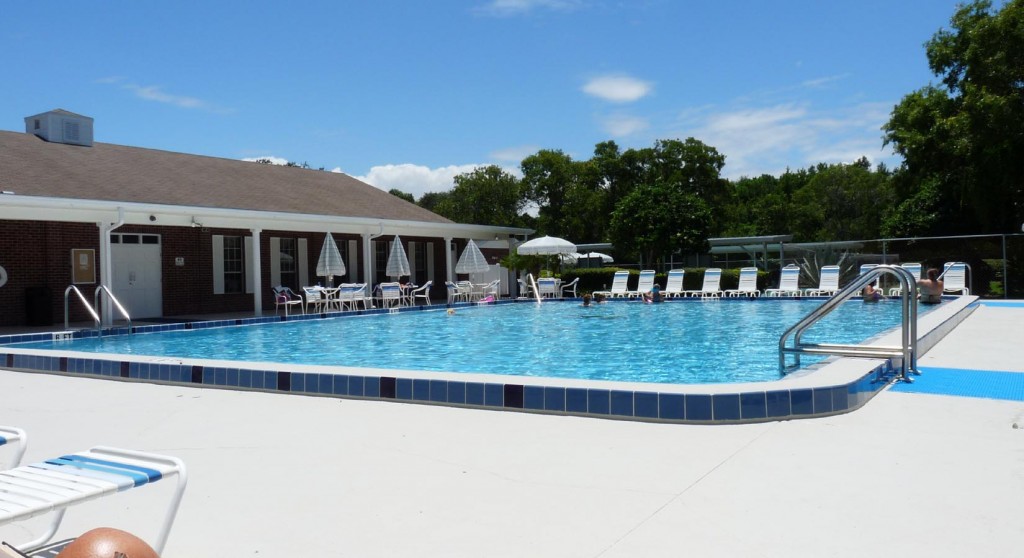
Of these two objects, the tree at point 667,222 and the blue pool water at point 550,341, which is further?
the tree at point 667,222

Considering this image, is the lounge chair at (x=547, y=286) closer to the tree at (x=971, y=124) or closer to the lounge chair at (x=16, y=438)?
the tree at (x=971, y=124)

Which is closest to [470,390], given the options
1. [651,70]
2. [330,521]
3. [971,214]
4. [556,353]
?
[330,521]

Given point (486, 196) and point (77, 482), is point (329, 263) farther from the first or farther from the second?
point (486, 196)

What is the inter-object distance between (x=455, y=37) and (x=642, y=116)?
20008 mm

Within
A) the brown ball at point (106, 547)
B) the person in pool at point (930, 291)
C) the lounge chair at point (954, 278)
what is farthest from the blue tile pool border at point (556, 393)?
the lounge chair at point (954, 278)

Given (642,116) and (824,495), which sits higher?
(642,116)

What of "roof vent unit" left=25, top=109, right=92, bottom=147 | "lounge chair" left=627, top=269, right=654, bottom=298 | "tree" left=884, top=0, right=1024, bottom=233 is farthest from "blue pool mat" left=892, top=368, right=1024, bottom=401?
"roof vent unit" left=25, top=109, right=92, bottom=147

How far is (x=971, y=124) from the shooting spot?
23453mm

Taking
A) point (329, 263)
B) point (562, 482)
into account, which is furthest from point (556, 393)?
point (329, 263)

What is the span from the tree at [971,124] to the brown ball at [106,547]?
1041 inches

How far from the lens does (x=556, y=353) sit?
10352mm

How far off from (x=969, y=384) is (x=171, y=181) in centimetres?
→ 1878

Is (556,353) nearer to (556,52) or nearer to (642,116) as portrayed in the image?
(556,52)

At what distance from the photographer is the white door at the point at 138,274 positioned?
695 inches
